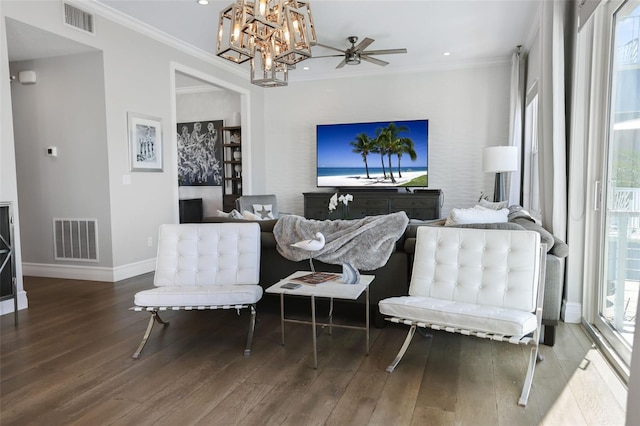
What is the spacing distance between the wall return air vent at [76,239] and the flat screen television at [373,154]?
3.77 metres

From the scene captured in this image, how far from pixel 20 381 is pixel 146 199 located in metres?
3.02

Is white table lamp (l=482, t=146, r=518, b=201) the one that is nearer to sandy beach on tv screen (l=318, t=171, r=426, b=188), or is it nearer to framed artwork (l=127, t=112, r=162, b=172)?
sandy beach on tv screen (l=318, t=171, r=426, b=188)

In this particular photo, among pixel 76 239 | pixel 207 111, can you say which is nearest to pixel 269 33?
pixel 76 239

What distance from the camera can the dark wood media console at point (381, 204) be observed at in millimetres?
6500

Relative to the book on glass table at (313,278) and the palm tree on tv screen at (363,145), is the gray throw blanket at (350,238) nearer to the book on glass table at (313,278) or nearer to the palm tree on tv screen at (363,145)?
the book on glass table at (313,278)

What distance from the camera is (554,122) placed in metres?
3.25

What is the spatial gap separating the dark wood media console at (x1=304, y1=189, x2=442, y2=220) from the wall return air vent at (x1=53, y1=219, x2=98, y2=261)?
3367 millimetres

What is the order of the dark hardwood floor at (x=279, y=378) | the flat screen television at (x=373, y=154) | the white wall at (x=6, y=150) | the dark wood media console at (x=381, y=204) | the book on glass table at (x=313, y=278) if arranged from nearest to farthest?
the dark hardwood floor at (x=279, y=378) < the book on glass table at (x=313, y=278) < the white wall at (x=6, y=150) < the dark wood media console at (x=381, y=204) < the flat screen television at (x=373, y=154)

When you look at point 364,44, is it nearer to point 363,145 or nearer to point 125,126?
point 363,145

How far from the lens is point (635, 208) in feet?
8.08

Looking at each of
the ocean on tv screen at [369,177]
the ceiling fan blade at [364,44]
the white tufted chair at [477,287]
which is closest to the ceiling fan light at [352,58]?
the ceiling fan blade at [364,44]

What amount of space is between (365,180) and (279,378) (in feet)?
16.8

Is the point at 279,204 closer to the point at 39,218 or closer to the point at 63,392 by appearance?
the point at 39,218

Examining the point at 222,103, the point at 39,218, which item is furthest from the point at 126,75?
the point at 222,103
